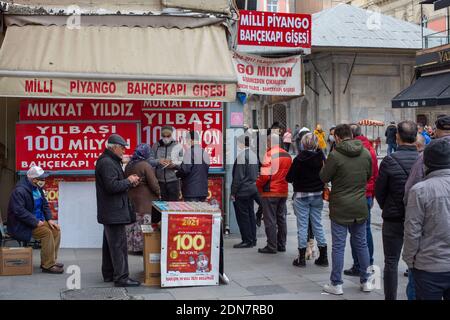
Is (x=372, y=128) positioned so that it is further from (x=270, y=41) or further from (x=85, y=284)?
Answer: (x=85, y=284)

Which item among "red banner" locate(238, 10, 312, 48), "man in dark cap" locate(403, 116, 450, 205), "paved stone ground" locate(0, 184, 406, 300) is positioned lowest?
"paved stone ground" locate(0, 184, 406, 300)

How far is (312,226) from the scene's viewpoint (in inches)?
323

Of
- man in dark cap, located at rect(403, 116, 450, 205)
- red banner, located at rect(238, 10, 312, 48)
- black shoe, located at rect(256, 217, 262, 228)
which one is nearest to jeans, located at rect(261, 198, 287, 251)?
black shoe, located at rect(256, 217, 262, 228)

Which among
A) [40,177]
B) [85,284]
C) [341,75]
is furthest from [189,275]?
[341,75]

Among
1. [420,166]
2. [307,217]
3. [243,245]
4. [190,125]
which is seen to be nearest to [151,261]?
[307,217]

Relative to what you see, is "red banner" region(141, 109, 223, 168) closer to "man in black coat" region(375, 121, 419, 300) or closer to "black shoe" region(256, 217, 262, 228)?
"black shoe" region(256, 217, 262, 228)

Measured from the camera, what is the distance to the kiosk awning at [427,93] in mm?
22516

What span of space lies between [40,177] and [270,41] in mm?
4471

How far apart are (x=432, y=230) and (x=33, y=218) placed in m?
5.08

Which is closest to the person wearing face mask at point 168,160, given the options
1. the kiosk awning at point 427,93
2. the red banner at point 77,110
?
the red banner at point 77,110

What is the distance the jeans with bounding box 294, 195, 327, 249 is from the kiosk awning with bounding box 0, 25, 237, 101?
1874 millimetres

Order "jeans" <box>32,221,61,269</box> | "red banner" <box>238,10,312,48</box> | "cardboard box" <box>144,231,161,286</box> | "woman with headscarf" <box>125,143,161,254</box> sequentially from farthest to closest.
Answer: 1. "red banner" <box>238,10,312,48</box>
2. "woman with headscarf" <box>125,143,161,254</box>
3. "jeans" <box>32,221,61,269</box>
4. "cardboard box" <box>144,231,161,286</box>

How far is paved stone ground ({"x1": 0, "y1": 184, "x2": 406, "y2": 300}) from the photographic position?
668 cm

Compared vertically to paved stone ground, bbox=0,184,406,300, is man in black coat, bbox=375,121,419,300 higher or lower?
higher
